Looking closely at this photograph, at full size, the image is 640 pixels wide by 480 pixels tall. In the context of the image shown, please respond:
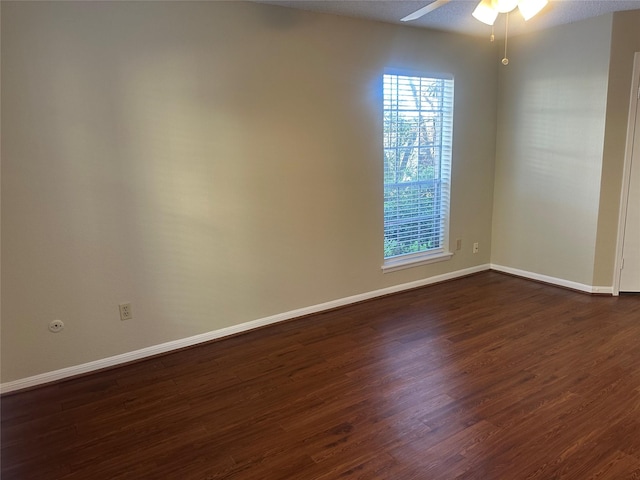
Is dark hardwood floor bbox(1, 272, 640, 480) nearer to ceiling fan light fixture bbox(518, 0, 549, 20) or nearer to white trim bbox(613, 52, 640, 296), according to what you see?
white trim bbox(613, 52, 640, 296)

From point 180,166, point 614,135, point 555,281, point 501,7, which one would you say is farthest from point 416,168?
point 180,166

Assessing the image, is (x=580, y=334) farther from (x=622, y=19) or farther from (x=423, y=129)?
(x=622, y=19)

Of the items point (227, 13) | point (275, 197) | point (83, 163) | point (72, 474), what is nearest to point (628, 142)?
point (275, 197)

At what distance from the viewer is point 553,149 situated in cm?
413

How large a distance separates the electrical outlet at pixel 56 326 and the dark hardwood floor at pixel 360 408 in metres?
0.35

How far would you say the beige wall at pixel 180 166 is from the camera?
2.52 metres

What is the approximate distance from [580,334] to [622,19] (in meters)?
2.61

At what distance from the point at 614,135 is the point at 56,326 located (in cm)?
457

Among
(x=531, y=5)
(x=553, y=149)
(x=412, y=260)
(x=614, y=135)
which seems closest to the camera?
(x=531, y=5)

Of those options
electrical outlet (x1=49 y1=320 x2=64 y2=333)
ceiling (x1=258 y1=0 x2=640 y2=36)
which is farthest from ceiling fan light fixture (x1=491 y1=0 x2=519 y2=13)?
electrical outlet (x1=49 y1=320 x2=64 y2=333)

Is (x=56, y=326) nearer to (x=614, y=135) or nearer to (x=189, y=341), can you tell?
(x=189, y=341)

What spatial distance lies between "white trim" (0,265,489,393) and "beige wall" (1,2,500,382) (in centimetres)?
5

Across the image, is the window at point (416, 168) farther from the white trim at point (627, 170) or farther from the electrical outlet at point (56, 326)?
the electrical outlet at point (56, 326)

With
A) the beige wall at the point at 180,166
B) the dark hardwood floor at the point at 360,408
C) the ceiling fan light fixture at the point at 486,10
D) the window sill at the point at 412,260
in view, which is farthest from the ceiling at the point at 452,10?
the dark hardwood floor at the point at 360,408
